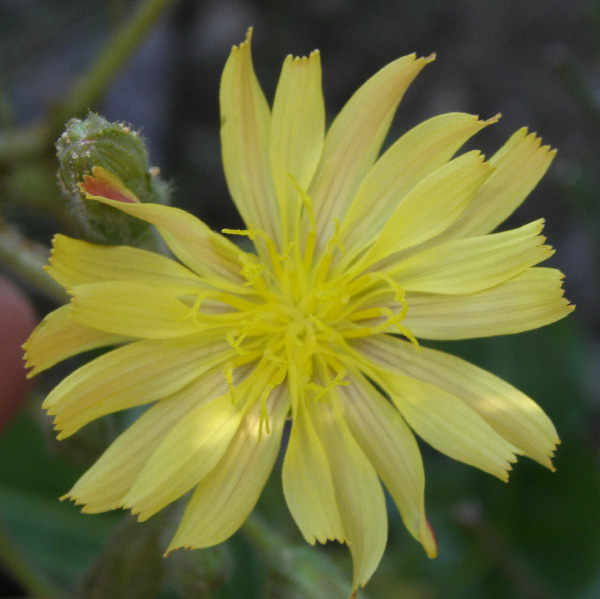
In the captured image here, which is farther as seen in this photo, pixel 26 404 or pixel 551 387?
pixel 551 387

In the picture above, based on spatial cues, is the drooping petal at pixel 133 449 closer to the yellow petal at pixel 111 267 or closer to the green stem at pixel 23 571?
the yellow petal at pixel 111 267

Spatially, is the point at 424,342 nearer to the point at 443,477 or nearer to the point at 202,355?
the point at 443,477

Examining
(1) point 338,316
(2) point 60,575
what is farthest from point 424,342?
(2) point 60,575

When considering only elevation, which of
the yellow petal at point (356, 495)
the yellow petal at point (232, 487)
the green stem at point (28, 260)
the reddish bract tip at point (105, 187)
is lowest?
the yellow petal at point (356, 495)

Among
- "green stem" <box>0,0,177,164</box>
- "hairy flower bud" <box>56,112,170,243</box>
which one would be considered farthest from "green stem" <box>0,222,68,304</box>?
"green stem" <box>0,0,177,164</box>

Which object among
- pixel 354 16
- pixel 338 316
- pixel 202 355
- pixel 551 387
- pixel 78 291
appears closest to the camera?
pixel 78 291

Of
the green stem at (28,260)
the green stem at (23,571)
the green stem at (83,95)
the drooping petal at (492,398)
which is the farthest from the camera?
the green stem at (83,95)

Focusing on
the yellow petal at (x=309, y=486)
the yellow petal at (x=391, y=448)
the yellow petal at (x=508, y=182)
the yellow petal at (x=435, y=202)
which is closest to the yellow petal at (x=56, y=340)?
the yellow petal at (x=309, y=486)
